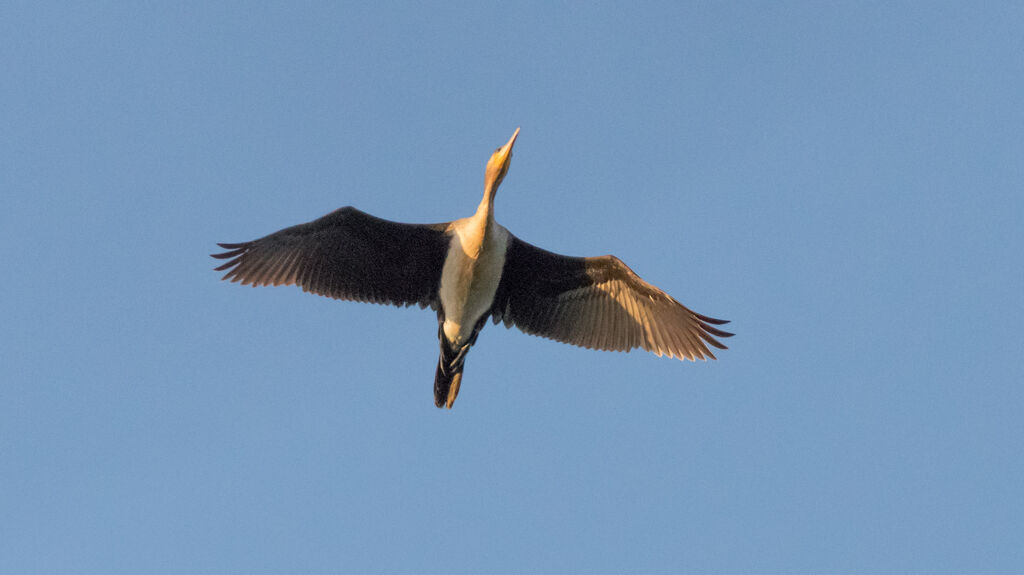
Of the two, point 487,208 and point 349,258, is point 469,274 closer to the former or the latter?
point 487,208

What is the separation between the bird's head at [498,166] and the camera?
1200 centimetres

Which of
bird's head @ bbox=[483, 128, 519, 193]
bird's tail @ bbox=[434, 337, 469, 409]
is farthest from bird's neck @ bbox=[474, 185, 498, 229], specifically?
bird's tail @ bbox=[434, 337, 469, 409]

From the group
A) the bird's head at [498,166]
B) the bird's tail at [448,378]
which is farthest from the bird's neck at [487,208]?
the bird's tail at [448,378]

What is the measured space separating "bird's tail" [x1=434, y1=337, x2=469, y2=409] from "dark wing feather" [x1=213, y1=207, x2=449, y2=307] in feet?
2.33

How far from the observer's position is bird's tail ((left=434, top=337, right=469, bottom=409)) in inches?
494

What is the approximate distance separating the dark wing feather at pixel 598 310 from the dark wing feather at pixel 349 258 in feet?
3.52

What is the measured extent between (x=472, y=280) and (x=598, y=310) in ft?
6.26

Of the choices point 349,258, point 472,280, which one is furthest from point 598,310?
point 349,258

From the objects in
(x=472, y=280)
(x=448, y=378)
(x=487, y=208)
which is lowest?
(x=448, y=378)

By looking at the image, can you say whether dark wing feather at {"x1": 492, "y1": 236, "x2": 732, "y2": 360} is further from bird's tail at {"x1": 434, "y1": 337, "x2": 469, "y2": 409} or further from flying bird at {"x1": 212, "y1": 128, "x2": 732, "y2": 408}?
bird's tail at {"x1": 434, "y1": 337, "x2": 469, "y2": 409}

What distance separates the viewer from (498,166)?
12.1 metres

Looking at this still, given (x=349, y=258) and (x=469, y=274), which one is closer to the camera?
(x=469, y=274)

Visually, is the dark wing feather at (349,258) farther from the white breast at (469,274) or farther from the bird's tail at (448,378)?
the bird's tail at (448,378)

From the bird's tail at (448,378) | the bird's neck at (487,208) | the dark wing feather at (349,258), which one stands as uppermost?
the bird's neck at (487,208)
